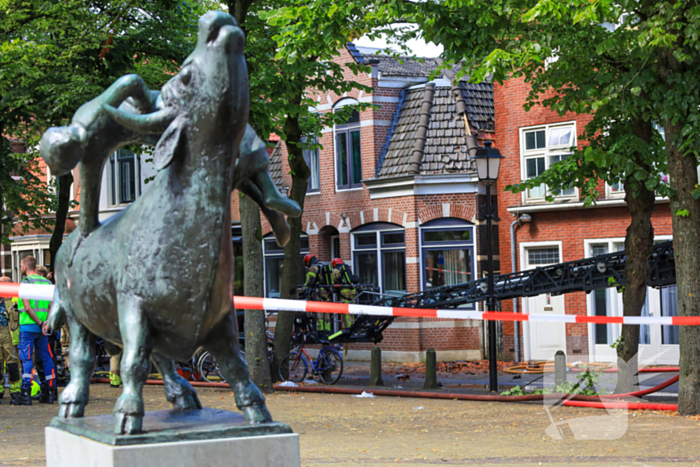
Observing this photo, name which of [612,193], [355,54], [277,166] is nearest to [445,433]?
[612,193]

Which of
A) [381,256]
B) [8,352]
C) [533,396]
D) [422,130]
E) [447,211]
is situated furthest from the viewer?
[381,256]

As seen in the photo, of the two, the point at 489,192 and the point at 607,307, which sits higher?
the point at 489,192

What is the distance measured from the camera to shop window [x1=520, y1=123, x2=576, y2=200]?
19.9 metres

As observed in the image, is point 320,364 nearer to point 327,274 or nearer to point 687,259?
point 327,274

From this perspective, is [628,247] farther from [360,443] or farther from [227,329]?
[227,329]

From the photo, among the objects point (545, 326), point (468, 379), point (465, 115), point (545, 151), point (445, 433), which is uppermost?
point (465, 115)

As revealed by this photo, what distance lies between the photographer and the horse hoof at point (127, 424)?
2.54m

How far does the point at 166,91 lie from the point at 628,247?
11.3 meters

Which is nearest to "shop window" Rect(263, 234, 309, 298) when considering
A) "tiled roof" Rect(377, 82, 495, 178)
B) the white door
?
"tiled roof" Rect(377, 82, 495, 178)

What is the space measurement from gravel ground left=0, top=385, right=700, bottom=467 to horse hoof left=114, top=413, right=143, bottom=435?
16.8 feet

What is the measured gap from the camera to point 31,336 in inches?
453

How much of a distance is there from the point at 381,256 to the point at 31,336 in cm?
1197

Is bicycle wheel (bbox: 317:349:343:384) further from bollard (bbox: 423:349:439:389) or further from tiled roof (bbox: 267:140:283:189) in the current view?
tiled roof (bbox: 267:140:283:189)

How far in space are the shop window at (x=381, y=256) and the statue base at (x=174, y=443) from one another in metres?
18.9
